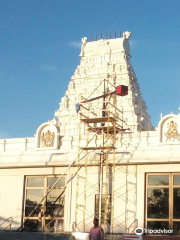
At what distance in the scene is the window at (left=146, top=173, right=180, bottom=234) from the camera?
23.1 m

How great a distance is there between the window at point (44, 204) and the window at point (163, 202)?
4441mm

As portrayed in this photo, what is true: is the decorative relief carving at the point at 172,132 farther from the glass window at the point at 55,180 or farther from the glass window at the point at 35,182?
the glass window at the point at 35,182

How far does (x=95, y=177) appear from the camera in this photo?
24.8m

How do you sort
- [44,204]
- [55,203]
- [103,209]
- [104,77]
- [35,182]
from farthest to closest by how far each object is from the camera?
[104,77], [35,182], [44,204], [55,203], [103,209]

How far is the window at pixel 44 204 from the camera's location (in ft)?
83.6

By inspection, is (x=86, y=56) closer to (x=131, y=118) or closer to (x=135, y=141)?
(x=131, y=118)

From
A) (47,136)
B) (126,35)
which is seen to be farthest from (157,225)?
(126,35)

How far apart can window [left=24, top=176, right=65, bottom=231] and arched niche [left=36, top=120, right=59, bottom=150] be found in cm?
172

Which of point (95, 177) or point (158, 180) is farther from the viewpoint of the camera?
point (95, 177)

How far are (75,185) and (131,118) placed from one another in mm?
40739

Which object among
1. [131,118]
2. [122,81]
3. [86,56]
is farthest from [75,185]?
[86,56]

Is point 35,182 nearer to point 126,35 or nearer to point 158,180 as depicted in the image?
point 158,180

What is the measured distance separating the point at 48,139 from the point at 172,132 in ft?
21.7

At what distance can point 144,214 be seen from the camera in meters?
23.6
